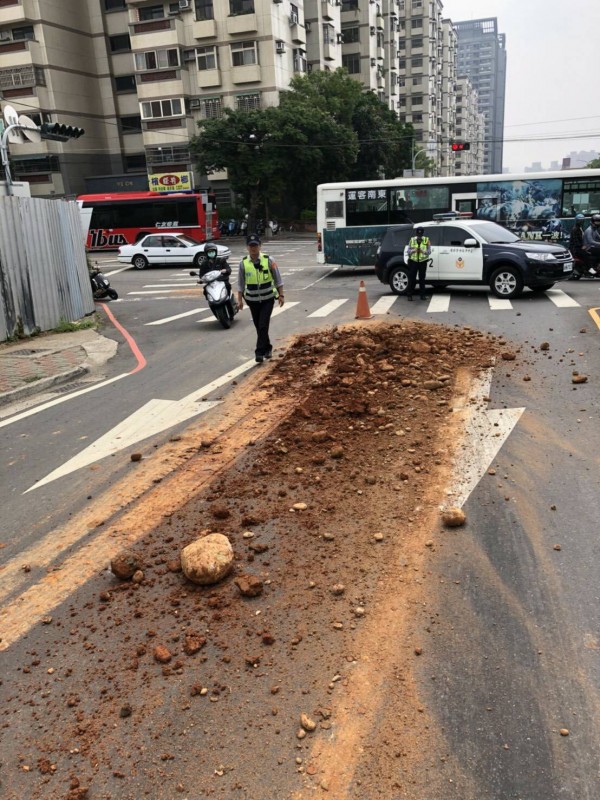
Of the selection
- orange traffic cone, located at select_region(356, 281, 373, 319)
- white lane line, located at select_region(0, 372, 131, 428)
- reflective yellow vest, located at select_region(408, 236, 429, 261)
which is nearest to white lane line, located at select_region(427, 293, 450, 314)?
reflective yellow vest, located at select_region(408, 236, 429, 261)

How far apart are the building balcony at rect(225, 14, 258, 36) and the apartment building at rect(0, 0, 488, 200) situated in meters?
0.08

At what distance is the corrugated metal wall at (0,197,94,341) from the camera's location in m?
13.2

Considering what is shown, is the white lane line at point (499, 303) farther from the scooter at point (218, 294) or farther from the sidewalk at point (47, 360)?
the sidewalk at point (47, 360)

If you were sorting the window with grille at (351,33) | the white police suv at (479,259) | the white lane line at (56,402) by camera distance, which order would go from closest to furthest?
1. the white lane line at (56,402)
2. the white police suv at (479,259)
3. the window with grille at (351,33)

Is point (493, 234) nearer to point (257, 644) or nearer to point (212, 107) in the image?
point (257, 644)

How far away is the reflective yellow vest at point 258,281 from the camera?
9.86 meters

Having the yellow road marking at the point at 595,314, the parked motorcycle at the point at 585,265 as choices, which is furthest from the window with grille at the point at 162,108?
the yellow road marking at the point at 595,314

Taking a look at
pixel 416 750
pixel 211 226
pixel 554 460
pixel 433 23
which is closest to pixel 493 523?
pixel 554 460

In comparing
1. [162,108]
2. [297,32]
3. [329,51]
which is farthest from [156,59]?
[329,51]

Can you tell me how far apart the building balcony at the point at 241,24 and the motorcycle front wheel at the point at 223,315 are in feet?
152

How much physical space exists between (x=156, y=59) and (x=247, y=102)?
8.85m

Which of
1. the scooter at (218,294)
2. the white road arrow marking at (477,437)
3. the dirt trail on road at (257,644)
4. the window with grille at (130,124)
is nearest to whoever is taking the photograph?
the dirt trail on road at (257,644)

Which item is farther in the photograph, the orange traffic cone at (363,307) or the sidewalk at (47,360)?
the orange traffic cone at (363,307)

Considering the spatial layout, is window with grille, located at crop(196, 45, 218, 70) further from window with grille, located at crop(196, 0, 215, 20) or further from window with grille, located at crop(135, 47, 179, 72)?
window with grille, located at crop(196, 0, 215, 20)
